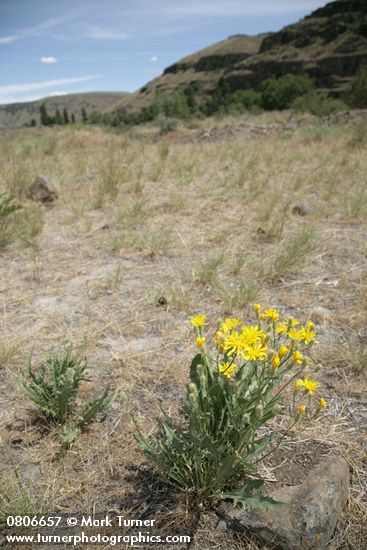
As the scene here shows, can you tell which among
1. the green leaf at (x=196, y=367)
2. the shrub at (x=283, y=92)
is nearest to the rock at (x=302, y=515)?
the green leaf at (x=196, y=367)

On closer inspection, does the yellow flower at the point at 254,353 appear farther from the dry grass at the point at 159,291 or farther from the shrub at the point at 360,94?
the shrub at the point at 360,94

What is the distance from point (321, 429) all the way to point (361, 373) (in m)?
0.50

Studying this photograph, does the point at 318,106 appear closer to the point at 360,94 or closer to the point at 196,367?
the point at 360,94

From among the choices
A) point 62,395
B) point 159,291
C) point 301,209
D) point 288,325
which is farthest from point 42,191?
point 288,325

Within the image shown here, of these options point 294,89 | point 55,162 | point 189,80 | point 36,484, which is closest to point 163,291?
point 36,484

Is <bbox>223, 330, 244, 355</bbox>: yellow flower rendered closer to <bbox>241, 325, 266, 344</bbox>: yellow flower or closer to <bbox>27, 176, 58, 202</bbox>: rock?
<bbox>241, 325, 266, 344</bbox>: yellow flower

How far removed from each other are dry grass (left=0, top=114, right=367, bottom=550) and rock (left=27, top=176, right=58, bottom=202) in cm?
18

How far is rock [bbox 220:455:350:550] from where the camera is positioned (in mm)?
1242

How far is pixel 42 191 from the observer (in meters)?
4.89

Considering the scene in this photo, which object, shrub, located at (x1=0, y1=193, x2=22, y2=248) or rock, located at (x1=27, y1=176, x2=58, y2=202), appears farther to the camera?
rock, located at (x1=27, y1=176, x2=58, y2=202)

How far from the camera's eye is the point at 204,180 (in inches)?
226

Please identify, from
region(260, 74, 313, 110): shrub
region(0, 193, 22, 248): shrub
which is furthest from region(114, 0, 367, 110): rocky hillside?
region(0, 193, 22, 248): shrub

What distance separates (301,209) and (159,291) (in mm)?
2417

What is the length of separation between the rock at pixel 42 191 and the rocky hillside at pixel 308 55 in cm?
5488
